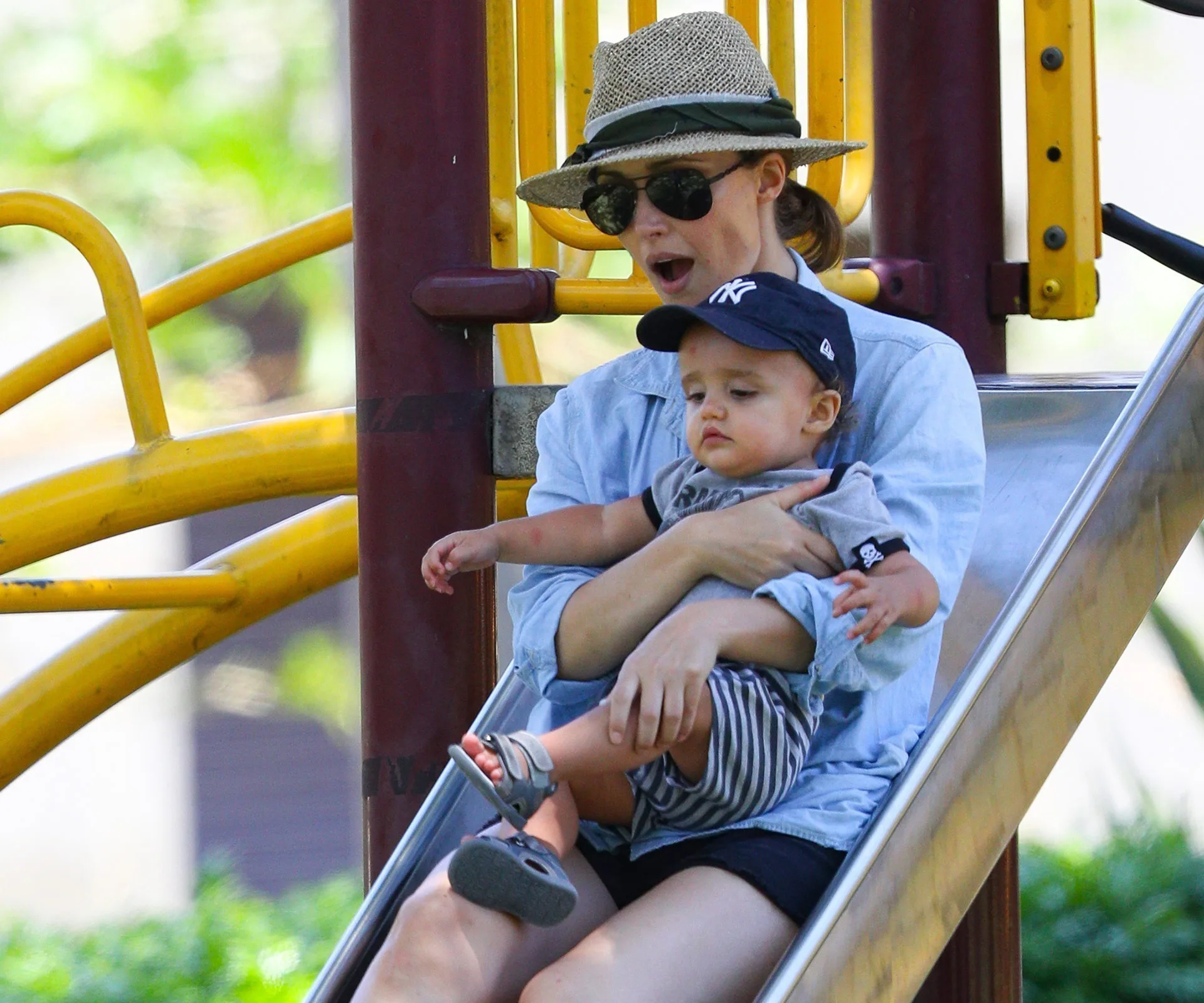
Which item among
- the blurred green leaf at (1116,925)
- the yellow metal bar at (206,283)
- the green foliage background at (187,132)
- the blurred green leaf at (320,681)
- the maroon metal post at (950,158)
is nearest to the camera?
the maroon metal post at (950,158)

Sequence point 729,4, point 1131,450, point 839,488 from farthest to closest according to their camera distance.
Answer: point 729,4, point 1131,450, point 839,488

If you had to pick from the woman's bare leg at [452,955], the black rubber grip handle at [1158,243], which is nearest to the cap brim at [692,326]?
the woman's bare leg at [452,955]

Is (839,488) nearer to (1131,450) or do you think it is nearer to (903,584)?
(903,584)

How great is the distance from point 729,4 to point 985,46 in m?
0.42

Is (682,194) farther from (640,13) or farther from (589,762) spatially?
(640,13)

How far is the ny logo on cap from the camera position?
1369 millimetres

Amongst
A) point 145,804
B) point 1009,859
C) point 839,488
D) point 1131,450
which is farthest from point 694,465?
point 145,804

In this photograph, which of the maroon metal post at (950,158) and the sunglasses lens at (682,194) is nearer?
the sunglasses lens at (682,194)

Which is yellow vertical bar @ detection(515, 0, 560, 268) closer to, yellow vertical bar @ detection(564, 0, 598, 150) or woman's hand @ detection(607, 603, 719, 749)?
yellow vertical bar @ detection(564, 0, 598, 150)

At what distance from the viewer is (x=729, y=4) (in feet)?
7.25

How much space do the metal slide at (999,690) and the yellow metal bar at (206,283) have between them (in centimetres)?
105

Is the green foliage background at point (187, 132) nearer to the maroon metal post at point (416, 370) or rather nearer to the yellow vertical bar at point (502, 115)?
the yellow vertical bar at point (502, 115)

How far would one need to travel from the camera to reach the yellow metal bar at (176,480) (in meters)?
2.26

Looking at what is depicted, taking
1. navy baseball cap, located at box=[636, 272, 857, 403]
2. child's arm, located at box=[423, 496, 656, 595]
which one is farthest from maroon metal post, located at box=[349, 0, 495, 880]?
navy baseball cap, located at box=[636, 272, 857, 403]
